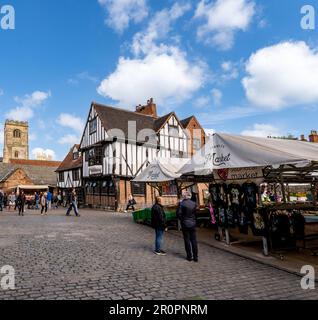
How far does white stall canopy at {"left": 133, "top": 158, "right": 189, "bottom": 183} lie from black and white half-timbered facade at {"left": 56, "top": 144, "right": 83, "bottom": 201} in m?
19.5

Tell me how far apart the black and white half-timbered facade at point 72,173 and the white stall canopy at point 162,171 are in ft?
64.0

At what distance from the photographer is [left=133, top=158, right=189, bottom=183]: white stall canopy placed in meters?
12.8

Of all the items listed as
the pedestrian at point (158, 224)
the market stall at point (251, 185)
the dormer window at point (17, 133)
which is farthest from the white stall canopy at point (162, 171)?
the dormer window at point (17, 133)

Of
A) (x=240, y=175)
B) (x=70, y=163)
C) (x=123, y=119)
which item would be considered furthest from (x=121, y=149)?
(x=240, y=175)

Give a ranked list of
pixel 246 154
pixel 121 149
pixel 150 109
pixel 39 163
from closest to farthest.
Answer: pixel 246 154 < pixel 121 149 < pixel 150 109 < pixel 39 163

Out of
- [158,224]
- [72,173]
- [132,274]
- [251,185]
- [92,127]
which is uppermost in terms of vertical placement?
[92,127]

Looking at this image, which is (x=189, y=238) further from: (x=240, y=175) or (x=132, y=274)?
(x=240, y=175)

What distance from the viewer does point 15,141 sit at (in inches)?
2995

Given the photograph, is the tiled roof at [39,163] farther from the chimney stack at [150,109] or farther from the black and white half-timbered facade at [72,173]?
the chimney stack at [150,109]

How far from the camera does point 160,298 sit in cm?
452

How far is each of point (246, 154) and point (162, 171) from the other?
19.5 ft

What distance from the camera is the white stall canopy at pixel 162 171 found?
12.8m
